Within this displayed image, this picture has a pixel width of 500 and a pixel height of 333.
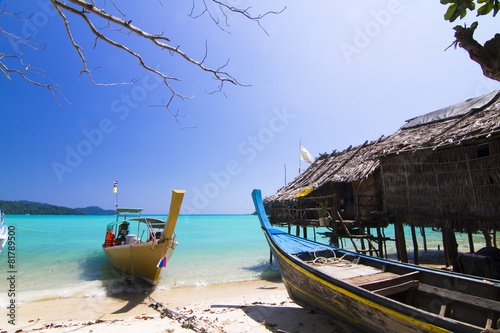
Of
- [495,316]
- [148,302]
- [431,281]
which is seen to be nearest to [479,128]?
[431,281]

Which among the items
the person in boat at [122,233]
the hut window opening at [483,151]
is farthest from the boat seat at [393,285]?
the person in boat at [122,233]

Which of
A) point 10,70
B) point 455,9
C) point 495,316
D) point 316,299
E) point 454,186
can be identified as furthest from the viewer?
point 454,186

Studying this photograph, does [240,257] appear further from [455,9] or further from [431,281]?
[455,9]

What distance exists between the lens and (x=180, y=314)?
604 cm

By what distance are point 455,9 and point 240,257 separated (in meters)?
16.6

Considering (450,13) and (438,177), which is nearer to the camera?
(450,13)

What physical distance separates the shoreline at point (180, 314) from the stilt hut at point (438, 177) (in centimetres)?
422

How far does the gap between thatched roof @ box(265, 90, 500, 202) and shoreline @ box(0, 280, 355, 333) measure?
5127 mm

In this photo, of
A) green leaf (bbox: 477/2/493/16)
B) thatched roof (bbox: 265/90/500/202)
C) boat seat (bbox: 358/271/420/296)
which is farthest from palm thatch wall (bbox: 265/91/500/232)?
green leaf (bbox: 477/2/493/16)

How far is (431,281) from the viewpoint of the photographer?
4.11 m

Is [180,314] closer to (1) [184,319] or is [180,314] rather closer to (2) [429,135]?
(1) [184,319]

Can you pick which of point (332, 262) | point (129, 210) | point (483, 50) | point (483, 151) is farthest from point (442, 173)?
point (129, 210)

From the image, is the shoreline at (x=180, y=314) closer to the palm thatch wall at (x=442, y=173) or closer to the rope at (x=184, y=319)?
the rope at (x=184, y=319)

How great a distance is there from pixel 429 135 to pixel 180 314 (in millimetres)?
A: 8848
